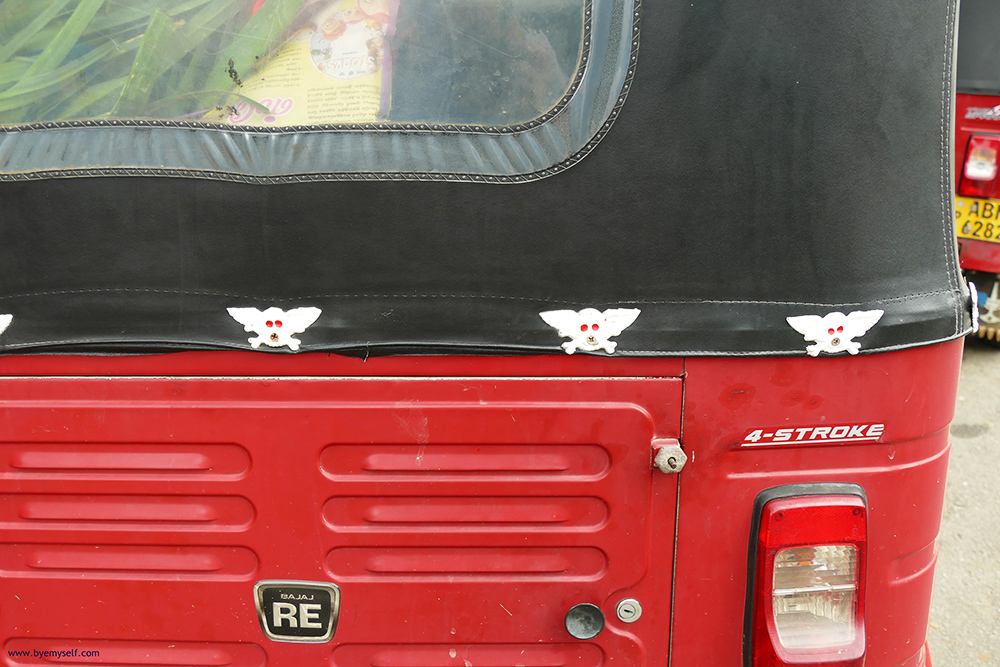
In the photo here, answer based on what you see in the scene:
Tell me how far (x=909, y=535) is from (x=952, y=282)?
550 millimetres

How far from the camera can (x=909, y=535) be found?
1697 mm

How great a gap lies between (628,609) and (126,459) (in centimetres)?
112

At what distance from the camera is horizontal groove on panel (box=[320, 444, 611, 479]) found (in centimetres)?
163

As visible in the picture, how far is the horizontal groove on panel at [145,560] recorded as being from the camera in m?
1.71

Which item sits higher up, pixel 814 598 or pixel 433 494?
pixel 433 494

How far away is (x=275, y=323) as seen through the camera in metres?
1.59

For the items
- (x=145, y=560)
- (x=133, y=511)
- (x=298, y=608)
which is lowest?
(x=298, y=608)

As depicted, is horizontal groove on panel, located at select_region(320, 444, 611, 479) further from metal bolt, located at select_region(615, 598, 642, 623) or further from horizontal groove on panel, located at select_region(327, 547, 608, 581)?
metal bolt, located at select_region(615, 598, 642, 623)

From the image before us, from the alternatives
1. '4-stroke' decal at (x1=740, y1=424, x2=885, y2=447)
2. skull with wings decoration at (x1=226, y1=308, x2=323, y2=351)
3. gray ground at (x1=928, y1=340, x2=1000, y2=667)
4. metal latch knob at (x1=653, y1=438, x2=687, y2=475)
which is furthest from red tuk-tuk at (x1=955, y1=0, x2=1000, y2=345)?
skull with wings decoration at (x1=226, y1=308, x2=323, y2=351)

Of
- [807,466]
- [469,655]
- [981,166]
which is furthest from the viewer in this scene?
[981,166]

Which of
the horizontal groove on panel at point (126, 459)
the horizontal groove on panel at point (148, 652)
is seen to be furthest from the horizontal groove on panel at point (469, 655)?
the horizontal groove on panel at point (126, 459)

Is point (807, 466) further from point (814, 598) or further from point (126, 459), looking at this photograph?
point (126, 459)

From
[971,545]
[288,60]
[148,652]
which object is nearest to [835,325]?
[288,60]

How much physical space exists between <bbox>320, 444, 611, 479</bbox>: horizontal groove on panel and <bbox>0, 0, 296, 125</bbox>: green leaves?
75 centimetres
